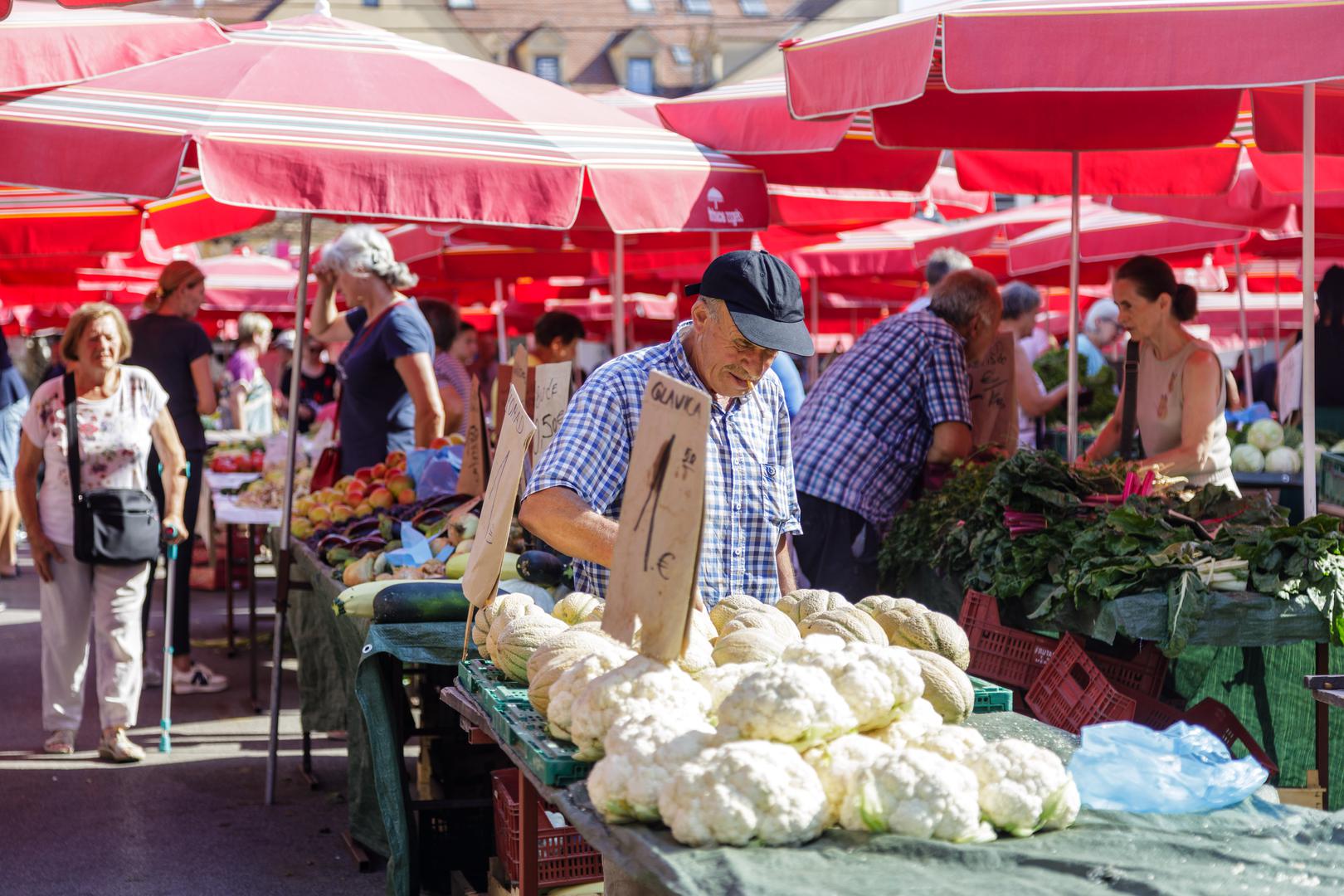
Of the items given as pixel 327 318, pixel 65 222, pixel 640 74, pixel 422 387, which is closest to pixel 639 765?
pixel 422 387

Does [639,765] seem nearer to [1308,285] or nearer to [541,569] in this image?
[541,569]

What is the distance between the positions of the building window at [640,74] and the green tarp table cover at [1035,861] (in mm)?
Answer: 52840

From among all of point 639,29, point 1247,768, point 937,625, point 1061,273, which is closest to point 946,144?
Answer: point 937,625

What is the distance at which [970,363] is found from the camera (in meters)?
6.21

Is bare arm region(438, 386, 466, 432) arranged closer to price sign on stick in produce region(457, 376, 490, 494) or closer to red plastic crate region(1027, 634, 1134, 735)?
price sign on stick in produce region(457, 376, 490, 494)

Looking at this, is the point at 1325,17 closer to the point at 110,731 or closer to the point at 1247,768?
the point at 1247,768

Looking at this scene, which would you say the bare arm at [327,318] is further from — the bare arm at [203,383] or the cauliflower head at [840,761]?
the cauliflower head at [840,761]

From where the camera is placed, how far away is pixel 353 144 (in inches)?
178

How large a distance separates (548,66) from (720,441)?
5134 centimetres

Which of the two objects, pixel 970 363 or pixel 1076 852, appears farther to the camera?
pixel 970 363

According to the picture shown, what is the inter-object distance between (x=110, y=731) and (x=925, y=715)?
4.97 meters

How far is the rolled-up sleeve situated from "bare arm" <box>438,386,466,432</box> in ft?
17.4

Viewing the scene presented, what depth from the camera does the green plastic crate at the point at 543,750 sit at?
2.35m

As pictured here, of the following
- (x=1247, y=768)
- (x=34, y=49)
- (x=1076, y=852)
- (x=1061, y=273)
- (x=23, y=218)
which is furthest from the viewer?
(x=1061, y=273)
